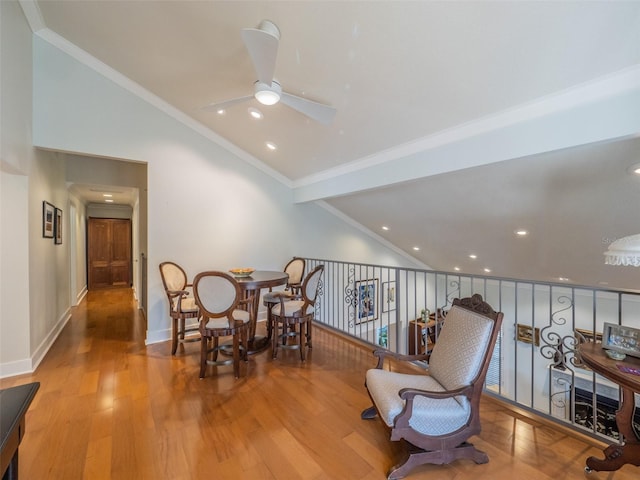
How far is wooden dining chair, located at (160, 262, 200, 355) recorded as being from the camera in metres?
3.42

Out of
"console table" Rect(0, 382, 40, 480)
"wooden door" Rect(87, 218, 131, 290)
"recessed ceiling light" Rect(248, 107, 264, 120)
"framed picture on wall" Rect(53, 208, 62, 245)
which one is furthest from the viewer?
"wooden door" Rect(87, 218, 131, 290)

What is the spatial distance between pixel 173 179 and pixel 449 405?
13.5ft

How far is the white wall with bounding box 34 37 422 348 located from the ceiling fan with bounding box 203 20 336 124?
174cm

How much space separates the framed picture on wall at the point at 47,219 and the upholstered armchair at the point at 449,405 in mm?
4245

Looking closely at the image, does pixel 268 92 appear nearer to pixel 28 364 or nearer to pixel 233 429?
pixel 233 429

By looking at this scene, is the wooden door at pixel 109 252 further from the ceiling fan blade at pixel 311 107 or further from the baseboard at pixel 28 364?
the ceiling fan blade at pixel 311 107

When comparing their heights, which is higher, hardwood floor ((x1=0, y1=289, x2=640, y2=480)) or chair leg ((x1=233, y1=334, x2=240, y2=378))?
chair leg ((x1=233, y1=334, x2=240, y2=378))

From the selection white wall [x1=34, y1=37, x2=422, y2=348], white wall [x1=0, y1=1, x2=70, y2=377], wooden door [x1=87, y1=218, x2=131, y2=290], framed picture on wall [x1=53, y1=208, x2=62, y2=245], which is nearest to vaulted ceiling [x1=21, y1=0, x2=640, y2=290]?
white wall [x1=34, y1=37, x2=422, y2=348]

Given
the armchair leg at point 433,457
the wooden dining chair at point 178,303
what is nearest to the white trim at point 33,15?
the wooden dining chair at point 178,303

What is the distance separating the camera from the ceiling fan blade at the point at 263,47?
1.66m

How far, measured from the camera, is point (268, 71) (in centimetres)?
205

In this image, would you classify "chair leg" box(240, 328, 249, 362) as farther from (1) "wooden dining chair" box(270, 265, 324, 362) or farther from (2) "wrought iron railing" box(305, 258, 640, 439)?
(2) "wrought iron railing" box(305, 258, 640, 439)

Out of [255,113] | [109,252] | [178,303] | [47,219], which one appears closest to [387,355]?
[178,303]

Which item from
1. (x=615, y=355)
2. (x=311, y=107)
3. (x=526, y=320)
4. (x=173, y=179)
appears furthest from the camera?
(x=526, y=320)
